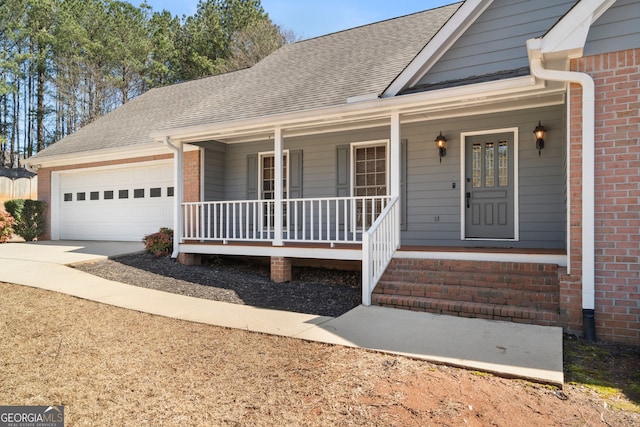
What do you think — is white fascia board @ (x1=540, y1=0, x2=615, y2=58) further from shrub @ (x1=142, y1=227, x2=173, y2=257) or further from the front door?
shrub @ (x1=142, y1=227, x2=173, y2=257)

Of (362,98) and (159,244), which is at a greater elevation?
(362,98)

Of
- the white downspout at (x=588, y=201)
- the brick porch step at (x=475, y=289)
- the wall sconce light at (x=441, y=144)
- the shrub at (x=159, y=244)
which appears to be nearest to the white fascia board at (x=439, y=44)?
the wall sconce light at (x=441, y=144)

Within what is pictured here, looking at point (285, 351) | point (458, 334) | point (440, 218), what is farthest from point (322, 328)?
point (440, 218)

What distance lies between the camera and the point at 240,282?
7.58m

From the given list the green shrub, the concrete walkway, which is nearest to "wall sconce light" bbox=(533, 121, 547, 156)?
the concrete walkway

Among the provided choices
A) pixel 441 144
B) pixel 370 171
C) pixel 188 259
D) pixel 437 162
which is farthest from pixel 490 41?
pixel 188 259

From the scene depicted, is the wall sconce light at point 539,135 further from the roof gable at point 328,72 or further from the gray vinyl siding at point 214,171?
the gray vinyl siding at point 214,171

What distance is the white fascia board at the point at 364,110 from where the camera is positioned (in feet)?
19.4

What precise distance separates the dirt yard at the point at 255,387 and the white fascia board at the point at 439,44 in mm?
4592

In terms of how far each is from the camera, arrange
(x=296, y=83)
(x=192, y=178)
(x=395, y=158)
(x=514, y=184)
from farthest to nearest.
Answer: (x=192, y=178), (x=296, y=83), (x=514, y=184), (x=395, y=158)

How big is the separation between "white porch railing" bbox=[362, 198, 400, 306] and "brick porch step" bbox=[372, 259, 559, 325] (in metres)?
0.16

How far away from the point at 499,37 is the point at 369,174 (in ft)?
10.9

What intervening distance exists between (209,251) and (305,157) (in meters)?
2.82

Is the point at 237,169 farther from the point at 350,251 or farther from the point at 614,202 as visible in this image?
the point at 614,202
